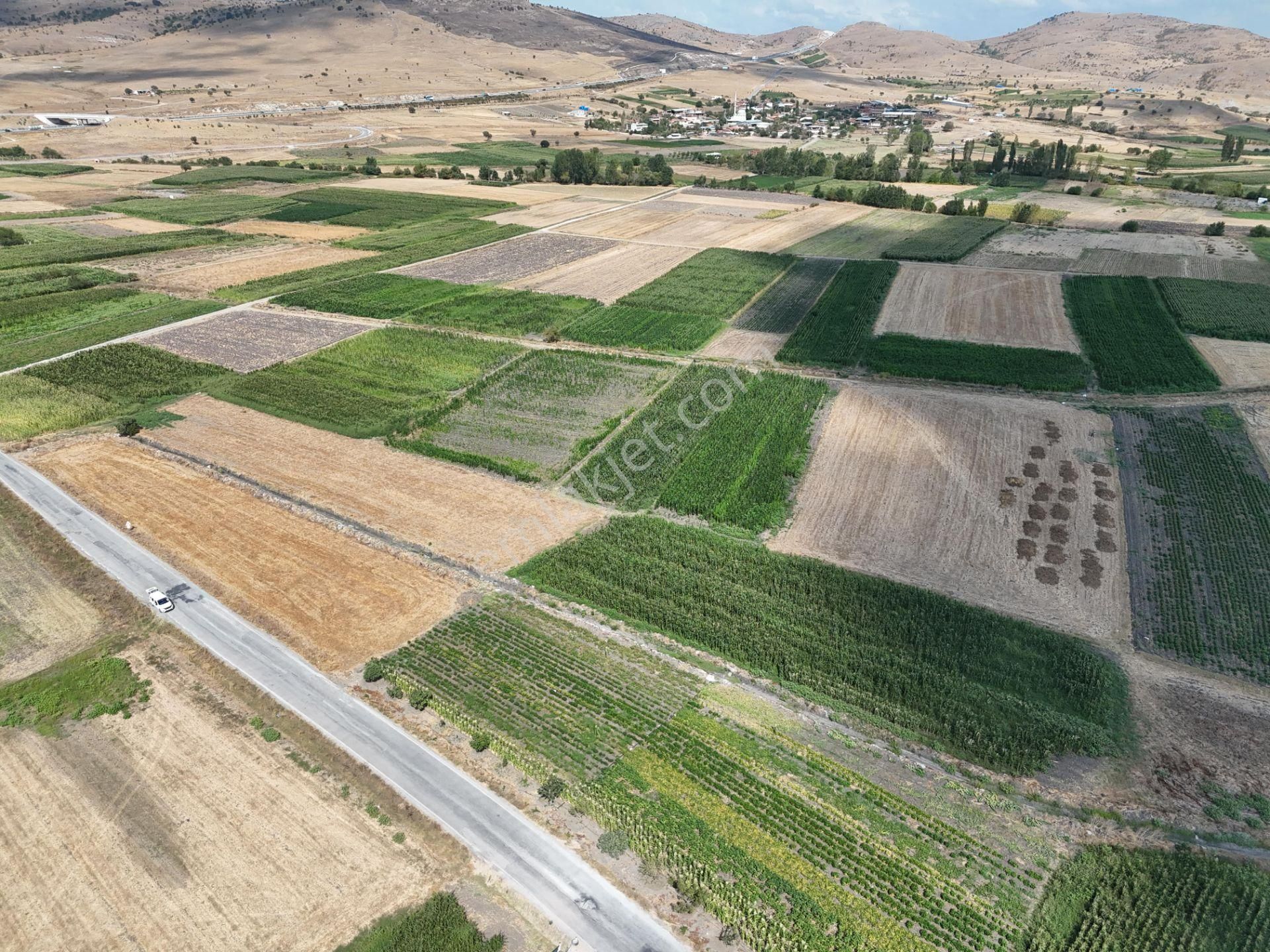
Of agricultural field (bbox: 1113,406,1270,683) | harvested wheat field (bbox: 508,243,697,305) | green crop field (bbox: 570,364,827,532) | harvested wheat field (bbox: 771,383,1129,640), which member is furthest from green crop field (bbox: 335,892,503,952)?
harvested wheat field (bbox: 508,243,697,305)

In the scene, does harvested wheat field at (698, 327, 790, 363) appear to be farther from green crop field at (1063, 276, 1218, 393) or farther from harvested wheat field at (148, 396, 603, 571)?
green crop field at (1063, 276, 1218, 393)

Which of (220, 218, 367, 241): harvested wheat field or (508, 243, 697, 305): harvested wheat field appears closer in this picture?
(508, 243, 697, 305): harvested wheat field

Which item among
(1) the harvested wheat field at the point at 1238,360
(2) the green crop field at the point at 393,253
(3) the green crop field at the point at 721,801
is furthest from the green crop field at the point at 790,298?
(3) the green crop field at the point at 721,801

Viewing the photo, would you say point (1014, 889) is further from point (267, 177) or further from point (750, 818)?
point (267, 177)

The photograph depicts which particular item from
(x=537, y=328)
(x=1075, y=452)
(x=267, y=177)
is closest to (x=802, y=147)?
(x=267, y=177)

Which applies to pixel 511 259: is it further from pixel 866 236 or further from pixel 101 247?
pixel 101 247

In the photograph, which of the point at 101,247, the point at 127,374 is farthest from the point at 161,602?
the point at 101,247
